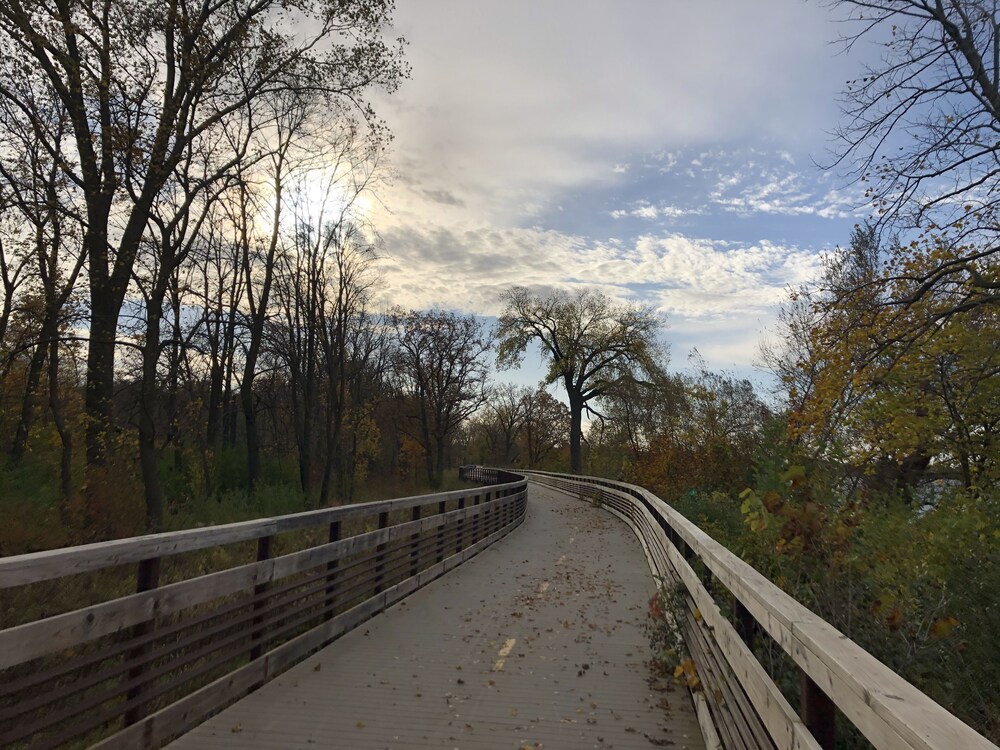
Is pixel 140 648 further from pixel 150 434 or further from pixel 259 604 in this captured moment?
pixel 150 434

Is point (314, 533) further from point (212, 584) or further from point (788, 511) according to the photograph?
point (788, 511)

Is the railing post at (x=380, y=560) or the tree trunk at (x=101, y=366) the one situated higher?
the tree trunk at (x=101, y=366)

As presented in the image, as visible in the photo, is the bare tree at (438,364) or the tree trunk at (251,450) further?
the bare tree at (438,364)

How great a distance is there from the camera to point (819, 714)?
2111 mm

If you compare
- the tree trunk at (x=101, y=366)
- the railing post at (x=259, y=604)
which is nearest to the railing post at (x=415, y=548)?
the railing post at (x=259, y=604)

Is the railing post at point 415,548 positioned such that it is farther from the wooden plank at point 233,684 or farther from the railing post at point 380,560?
the railing post at point 380,560

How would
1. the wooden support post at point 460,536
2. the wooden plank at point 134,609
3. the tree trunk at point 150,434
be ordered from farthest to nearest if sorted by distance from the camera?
the tree trunk at point 150,434 < the wooden support post at point 460,536 < the wooden plank at point 134,609

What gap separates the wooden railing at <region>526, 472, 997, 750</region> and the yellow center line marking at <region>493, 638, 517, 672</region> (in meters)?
1.63

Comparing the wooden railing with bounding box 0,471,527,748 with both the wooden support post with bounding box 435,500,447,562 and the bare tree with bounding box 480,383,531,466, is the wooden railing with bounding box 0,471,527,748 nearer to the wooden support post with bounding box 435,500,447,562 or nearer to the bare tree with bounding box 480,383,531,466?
the wooden support post with bounding box 435,500,447,562

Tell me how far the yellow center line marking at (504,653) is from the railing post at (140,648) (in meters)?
2.83

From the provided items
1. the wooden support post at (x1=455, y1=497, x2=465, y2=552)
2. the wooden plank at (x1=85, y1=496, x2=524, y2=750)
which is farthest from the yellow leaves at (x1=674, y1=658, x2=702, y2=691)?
the wooden support post at (x1=455, y1=497, x2=465, y2=552)

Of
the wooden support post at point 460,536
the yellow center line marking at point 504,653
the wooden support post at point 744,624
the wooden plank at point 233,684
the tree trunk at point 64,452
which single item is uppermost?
the tree trunk at point 64,452

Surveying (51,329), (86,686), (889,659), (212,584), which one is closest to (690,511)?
(889,659)

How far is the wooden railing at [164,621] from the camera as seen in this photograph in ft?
9.82
